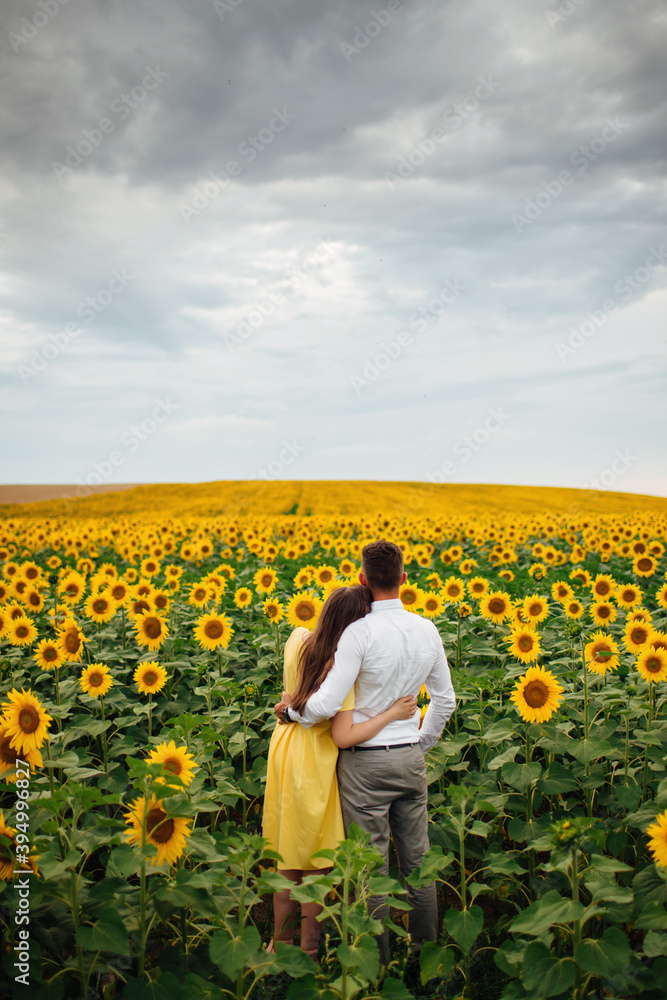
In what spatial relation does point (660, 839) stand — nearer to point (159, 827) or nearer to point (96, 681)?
point (159, 827)

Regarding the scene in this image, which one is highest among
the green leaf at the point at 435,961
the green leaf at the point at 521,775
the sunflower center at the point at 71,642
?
the sunflower center at the point at 71,642

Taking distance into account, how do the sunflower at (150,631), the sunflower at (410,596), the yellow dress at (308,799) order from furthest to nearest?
the sunflower at (410,596), the sunflower at (150,631), the yellow dress at (308,799)

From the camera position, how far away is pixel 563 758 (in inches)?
214

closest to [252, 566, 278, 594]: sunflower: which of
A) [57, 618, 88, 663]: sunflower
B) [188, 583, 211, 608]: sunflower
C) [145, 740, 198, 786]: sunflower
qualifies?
[188, 583, 211, 608]: sunflower

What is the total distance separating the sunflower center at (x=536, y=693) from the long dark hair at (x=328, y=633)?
5.08ft

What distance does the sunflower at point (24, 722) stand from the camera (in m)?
3.65

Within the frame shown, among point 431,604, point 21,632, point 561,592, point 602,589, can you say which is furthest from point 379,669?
point 561,592

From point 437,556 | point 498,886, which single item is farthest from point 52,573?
point 498,886

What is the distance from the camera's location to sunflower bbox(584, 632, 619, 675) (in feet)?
17.9

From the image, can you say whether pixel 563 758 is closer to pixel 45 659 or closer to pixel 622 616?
pixel 622 616

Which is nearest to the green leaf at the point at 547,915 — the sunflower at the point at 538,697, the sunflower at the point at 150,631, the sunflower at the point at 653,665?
the sunflower at the point at 538,697

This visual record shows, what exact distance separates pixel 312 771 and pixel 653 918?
1.78 meters

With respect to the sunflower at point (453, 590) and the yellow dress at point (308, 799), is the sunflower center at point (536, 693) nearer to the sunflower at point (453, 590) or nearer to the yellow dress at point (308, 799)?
the yellow dress at point (308, 799)

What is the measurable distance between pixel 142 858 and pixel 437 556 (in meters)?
14.4
